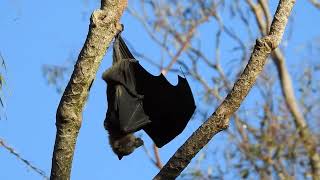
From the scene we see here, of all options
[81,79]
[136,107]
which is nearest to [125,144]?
[136,107]

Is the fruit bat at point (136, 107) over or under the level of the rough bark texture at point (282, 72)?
under

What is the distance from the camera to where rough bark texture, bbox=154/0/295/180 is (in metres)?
3.55

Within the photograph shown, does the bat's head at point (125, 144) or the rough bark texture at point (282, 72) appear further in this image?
the rough bark texture at point (282, 72)

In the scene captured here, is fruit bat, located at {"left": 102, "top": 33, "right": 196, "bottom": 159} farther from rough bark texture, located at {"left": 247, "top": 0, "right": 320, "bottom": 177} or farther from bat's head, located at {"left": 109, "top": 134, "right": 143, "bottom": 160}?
rough bark texture, located at {"left": 247, "top": 0, "right": 320, "bottom": 177}

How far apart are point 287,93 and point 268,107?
2.76m

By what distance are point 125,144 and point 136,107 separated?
1.18 ft

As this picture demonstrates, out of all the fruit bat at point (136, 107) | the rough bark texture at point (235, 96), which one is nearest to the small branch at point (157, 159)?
the fruit bat at point (136, 107)

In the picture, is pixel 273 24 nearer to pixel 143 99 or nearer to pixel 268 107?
pixel 143 99

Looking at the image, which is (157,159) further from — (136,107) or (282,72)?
(136,107)

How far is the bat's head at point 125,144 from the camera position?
A: 485 cm

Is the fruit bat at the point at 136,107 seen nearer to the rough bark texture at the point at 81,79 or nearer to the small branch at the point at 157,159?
the rough bark texture at the point at 81,79

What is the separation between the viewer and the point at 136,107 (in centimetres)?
512

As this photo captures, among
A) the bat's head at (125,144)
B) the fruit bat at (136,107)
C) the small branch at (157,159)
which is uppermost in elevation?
the small branch at (157,159)

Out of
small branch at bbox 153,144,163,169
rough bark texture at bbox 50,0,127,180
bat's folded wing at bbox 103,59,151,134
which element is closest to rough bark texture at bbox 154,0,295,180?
rough bark texture at bbox 50,0,127,180
